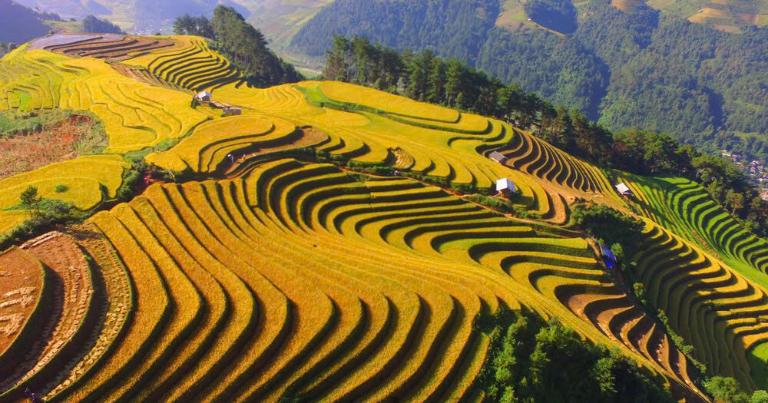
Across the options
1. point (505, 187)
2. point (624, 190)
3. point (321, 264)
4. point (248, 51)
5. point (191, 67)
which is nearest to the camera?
point (321, 264)

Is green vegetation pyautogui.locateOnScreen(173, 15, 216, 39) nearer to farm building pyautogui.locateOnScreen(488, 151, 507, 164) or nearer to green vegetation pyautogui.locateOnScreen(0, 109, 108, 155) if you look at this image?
green vegetation pyautogui.locateOnScreen(0, 109, 108, 155)

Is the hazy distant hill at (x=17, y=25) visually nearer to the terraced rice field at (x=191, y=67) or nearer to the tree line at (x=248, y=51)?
the tree line at (x=248, y=51)

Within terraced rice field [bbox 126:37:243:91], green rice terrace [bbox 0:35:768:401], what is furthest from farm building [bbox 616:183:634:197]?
terraced rice field [bbox 126:37:243:91]

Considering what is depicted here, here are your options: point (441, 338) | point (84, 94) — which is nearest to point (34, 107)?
point (84, 94)

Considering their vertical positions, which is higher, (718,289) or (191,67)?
(191,67)

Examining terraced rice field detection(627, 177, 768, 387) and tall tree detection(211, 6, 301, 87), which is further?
tall tree detection(211, 6, 301, 87)

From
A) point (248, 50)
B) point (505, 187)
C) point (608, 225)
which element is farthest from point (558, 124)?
point (248, 50)

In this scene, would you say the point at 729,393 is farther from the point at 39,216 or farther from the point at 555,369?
the point at 39,216

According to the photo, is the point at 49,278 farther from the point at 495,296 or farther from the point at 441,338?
the point at 495,296
